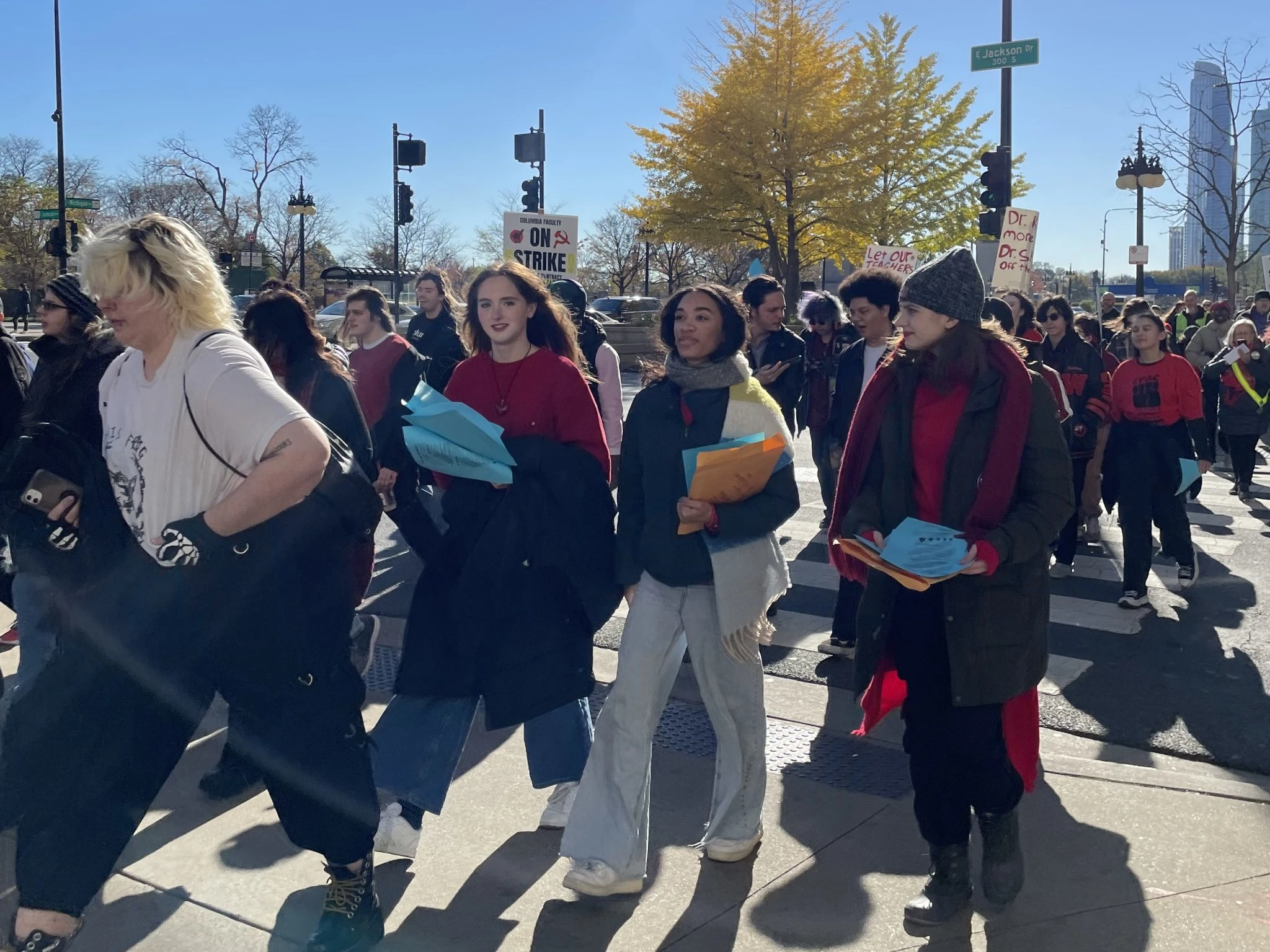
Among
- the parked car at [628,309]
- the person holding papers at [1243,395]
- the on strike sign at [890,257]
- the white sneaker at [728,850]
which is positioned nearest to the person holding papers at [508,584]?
the white sneaker at [728,850]

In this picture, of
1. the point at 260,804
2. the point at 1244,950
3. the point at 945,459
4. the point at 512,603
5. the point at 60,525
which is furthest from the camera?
the point at 260,804

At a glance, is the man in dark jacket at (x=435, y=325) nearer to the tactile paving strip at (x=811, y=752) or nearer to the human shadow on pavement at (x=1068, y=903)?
the tactile paving strip at (x=811, y=752)

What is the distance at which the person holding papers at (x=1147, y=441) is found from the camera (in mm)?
7375

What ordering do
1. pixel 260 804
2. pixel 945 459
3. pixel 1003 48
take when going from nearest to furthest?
1. pixel 945 459
2. pixel 260 804
3. pixel 1003 48

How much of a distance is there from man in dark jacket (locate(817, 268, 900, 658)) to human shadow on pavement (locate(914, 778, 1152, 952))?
1.84 metres

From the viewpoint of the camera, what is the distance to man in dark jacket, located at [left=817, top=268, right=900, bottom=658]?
19.9ft

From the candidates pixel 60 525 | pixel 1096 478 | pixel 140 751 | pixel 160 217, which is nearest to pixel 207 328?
pixel 160 217

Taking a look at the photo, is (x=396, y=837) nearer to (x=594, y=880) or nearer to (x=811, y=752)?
(x=594, y=880)

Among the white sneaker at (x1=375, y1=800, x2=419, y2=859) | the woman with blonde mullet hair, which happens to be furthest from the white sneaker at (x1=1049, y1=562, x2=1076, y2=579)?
the woman with blonde mullet hair

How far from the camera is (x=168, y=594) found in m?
2.82

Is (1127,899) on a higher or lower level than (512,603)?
lower

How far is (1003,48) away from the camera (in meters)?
14.8

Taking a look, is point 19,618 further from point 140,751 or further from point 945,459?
point 945,459

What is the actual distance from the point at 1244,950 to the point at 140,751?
281cm
